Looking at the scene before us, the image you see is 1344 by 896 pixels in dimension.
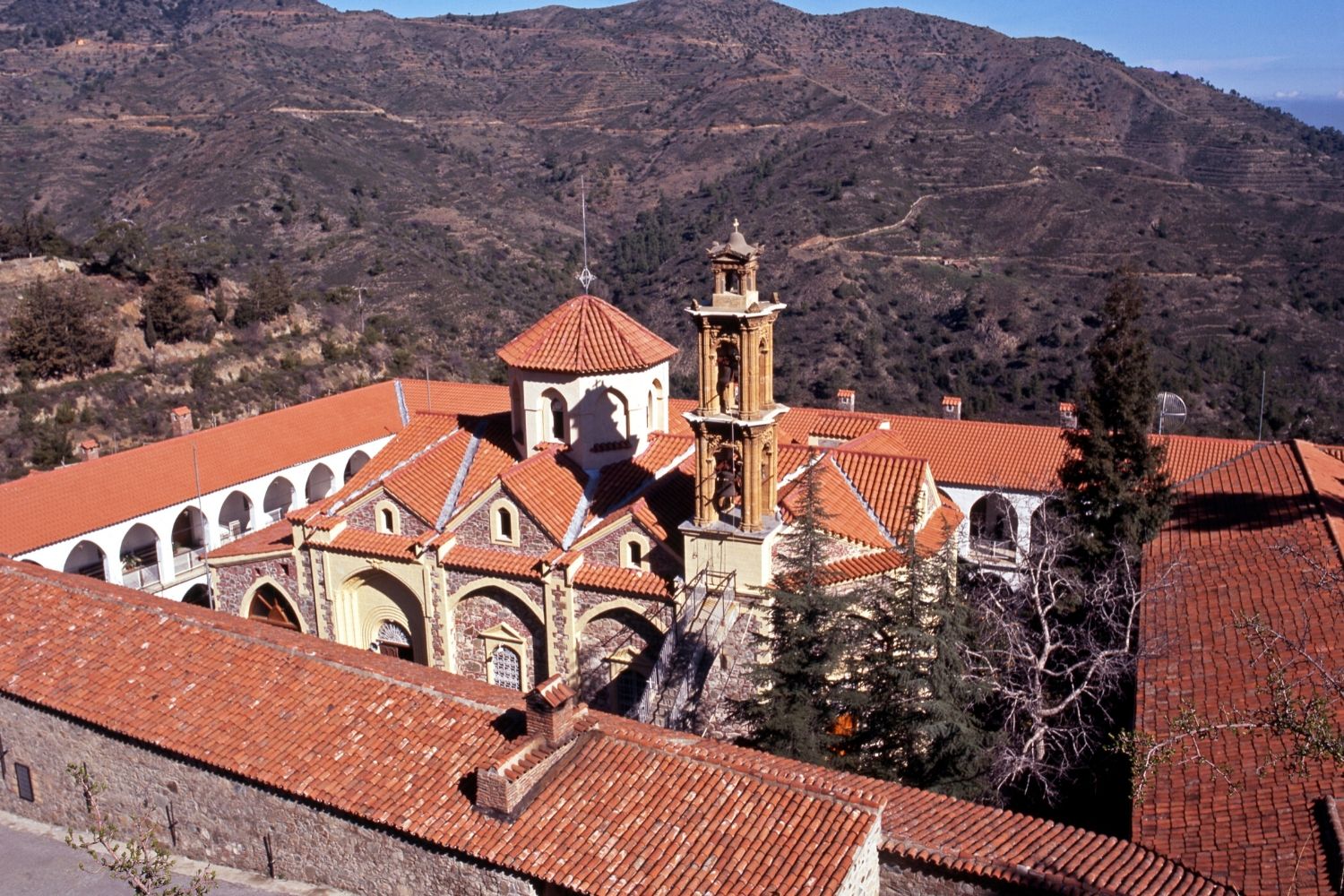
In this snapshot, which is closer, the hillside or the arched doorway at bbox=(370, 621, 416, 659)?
the arched doorway at bbox=(370, 621, 416, 659)

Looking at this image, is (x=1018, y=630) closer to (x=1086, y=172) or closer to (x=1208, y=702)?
(x=1208, y=702)

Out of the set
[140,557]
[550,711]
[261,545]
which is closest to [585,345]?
[261,545]

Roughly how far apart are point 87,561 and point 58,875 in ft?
49.8

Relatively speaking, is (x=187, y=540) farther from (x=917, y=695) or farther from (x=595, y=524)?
(x=917, y=695)

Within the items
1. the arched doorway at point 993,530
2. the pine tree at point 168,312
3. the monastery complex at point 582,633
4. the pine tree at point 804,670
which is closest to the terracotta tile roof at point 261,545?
the monastery complex at point 582,633

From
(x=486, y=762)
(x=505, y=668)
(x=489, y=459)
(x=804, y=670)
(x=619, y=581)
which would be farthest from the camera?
(x=489, y=459)

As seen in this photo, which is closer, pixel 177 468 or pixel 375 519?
pixel 375 519

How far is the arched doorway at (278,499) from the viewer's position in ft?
98.0

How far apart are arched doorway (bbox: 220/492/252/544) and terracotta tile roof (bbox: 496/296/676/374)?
1185cm

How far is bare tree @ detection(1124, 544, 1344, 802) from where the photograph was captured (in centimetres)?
827

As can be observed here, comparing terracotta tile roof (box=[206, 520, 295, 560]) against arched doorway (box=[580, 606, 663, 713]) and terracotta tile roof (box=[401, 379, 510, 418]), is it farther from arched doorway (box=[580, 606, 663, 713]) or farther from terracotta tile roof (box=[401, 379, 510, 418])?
terracotta tile roof (box=[401, 379, 510, 418])

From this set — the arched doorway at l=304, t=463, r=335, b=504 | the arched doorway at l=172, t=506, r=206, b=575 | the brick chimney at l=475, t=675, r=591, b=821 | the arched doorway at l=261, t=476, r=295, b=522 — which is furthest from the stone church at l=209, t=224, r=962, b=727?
the arched doorway at l=304, t=463, r=335, b=504

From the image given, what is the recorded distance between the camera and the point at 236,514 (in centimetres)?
2945

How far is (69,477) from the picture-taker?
24609 mm
